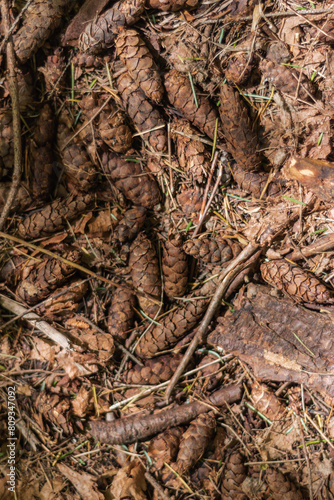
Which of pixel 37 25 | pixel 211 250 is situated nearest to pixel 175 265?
pixel 211 250

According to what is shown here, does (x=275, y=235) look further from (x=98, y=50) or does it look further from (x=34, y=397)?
(x=34, y=397)

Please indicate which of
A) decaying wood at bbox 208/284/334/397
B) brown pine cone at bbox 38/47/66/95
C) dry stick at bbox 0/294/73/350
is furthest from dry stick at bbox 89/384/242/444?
brown pine cone at bbox 38/47/66/95

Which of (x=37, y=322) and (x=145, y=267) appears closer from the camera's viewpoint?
(x=145, y=267)

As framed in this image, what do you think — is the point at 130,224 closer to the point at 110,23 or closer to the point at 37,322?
the point at 37,322

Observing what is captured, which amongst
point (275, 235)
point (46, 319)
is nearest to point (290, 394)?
point (275, 235)

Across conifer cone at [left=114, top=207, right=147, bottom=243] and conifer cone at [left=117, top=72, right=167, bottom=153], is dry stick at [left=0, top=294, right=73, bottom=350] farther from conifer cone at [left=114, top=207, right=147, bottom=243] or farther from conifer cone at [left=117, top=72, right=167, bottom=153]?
conifer cone at [left=117, top=72, right=167, bottom=153]

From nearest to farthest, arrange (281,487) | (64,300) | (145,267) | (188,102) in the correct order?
(281,487)
(188,102)
(145,267)
(64,300)
